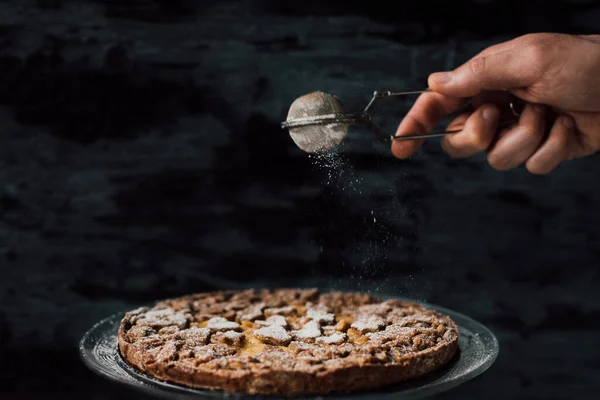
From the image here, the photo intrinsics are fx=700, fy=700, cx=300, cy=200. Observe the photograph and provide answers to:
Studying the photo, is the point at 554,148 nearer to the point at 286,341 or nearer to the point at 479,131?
the point at 479,131

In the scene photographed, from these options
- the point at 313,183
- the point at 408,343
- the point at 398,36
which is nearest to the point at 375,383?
the point at 408,343

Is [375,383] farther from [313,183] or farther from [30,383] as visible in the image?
[30,383]

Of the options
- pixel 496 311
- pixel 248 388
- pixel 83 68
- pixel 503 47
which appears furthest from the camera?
pixel 496 311

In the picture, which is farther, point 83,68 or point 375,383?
point 83,68

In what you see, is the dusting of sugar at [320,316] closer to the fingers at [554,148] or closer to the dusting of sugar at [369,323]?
the dusting of sugar at [369,323]

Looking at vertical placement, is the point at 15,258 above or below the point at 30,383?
above

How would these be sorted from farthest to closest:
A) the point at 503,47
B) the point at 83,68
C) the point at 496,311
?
the point at 496,311
the point at 83,68
the point at 503,47
